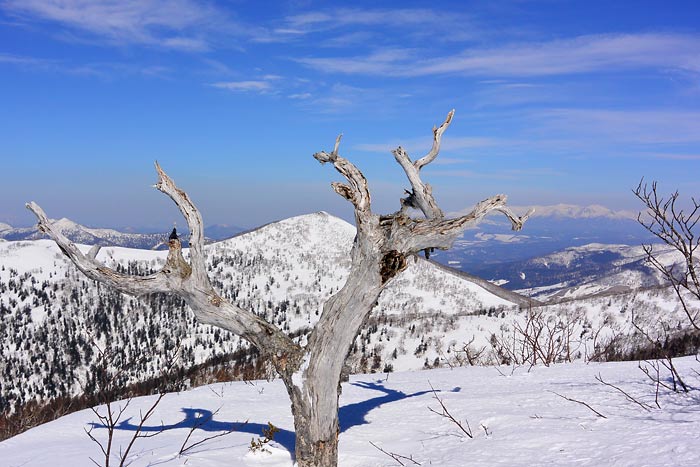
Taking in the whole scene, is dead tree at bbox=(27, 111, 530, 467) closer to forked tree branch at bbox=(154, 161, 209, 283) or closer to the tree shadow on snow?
forked tree branch at bbox=(154, 161, 209, 283)

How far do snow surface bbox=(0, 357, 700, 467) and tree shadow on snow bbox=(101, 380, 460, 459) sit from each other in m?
0.02

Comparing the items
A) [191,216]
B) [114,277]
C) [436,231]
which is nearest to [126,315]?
[114,277]

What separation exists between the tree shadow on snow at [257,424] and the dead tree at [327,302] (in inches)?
50.9

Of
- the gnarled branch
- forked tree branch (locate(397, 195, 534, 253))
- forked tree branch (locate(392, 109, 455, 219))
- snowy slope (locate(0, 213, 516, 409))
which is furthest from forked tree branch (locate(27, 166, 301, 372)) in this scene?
snowy slope (locate(0, 213, 516, 409))

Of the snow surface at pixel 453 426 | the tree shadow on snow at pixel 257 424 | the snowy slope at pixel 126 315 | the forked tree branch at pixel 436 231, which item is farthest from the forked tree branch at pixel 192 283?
the snowy slope at pixel 126 315

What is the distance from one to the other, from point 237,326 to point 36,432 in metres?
6.07

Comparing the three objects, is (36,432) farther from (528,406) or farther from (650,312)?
(650,312)

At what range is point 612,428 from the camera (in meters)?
6.09

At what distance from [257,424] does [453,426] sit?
13.0 ft

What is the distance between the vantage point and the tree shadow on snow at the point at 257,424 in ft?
28.0

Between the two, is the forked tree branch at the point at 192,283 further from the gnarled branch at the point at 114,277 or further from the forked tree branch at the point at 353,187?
the forked tree branch at the point at 353,187

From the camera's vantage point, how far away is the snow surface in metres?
5.61

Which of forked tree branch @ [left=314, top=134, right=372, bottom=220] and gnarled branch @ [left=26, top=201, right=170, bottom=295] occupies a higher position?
forked tree branch @ [left=314, top=134, right=372, bottom=220]

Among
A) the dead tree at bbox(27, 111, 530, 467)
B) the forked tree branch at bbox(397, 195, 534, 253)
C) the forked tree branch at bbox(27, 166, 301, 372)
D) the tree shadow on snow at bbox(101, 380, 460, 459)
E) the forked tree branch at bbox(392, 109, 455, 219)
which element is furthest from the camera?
the tree shadow on snow at bbox(101, 380, 460, 459)
